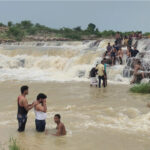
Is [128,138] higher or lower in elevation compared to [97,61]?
lower

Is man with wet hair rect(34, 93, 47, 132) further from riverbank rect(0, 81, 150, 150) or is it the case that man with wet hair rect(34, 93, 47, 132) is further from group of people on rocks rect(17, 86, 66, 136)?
riverbank rect(0, 81, 150, 150)

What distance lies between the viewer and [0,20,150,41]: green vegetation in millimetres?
46969

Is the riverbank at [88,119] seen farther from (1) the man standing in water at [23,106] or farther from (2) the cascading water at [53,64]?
(2) the cascading water at [53,64]

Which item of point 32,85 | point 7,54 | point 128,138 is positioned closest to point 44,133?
point 128,138

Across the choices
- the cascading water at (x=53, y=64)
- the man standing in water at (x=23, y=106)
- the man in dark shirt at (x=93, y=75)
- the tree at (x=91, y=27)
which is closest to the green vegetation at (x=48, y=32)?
the tree at (x=91, y=27)

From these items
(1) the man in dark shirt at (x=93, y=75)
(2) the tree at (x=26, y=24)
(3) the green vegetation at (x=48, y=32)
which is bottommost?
(1) the man in dark shirt at (x=93, y=75)

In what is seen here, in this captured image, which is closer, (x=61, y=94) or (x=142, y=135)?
(x=142, y=135)

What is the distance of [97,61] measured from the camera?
58.7ft

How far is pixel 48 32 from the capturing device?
5572cm

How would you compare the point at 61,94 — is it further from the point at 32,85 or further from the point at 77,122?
the point at 77,122

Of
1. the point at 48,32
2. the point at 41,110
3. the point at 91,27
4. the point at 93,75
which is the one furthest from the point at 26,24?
the point at 41,110

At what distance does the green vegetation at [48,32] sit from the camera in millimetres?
46969

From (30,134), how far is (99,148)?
151 centimetres

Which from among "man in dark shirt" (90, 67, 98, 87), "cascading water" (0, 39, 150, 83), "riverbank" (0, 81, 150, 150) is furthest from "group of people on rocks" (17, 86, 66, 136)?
"cascading water" (0, 39, 150, 83)
